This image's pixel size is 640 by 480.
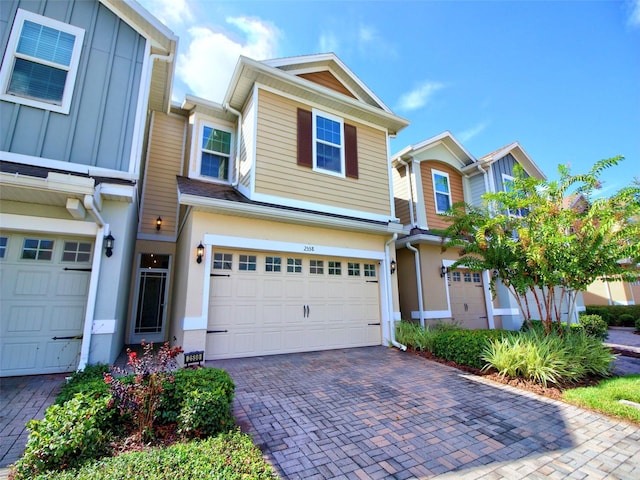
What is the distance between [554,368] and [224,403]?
5468 millimetres

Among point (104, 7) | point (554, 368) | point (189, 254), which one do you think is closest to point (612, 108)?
point (554, 368)

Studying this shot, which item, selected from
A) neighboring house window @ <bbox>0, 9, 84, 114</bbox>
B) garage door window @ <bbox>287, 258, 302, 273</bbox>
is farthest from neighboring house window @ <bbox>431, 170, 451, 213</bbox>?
neighboring house window @ <bbox>0, 9, 84, 114</bbox>

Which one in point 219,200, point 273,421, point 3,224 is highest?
point 219,200

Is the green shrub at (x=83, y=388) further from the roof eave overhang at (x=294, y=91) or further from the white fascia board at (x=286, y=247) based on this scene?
the roof eave overhang at (x=294, y=91)

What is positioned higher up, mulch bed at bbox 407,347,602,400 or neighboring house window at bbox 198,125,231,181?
neighboring house window at bbox 198,125,231,181

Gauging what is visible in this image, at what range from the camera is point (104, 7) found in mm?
6109

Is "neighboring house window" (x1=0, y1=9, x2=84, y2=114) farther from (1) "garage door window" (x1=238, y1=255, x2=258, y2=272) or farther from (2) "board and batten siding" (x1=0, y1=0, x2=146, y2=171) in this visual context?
(1) "garage door window" (x1=238, y1=255, x2=258, y2=272)

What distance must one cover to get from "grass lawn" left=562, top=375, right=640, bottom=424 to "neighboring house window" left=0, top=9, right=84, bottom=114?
989 centimetres

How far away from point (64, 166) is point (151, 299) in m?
4.33

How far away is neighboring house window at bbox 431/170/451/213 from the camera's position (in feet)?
35.9

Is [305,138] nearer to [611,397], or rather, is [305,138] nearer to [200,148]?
[200,148]

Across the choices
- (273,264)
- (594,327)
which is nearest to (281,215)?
(273,264)

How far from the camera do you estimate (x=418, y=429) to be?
3459mm

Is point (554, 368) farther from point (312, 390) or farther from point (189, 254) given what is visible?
point (189, 254)
